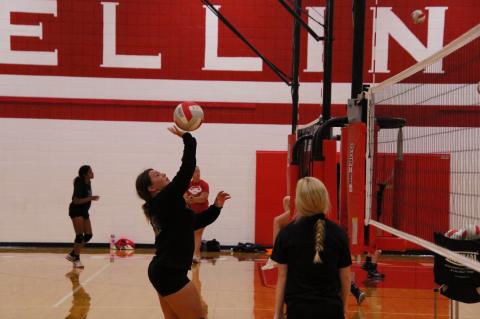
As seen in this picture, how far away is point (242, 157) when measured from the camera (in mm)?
12820

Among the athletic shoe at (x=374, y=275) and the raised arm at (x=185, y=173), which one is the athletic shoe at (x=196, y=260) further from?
the raised arm at (x=185, y=173)

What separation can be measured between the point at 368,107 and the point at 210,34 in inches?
304

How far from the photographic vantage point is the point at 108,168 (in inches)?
504

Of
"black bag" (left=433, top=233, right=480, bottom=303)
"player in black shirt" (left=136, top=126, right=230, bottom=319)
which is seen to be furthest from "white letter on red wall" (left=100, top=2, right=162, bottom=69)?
"black bag" (left=433, top=233, right=480, bottom=303)

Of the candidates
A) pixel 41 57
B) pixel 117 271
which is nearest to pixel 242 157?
pixel 117 271

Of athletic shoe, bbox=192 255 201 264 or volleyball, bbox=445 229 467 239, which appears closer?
volleyball, bbox=445 229 467 239

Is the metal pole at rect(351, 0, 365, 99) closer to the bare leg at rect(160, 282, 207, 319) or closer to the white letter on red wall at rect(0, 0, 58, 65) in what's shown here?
the bare leg at rect(160, 282, 207, 319)

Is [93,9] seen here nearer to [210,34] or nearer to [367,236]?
[210,34]

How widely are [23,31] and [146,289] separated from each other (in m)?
7.24

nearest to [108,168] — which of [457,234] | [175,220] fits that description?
[175,220]

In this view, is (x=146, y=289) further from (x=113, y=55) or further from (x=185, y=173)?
(x=113, y=55)

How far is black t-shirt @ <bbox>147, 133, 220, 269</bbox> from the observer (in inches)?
154

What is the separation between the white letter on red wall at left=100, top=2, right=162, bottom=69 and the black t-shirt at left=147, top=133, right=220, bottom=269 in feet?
30.2

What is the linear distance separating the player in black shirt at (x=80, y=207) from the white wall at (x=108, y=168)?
2578 mm
